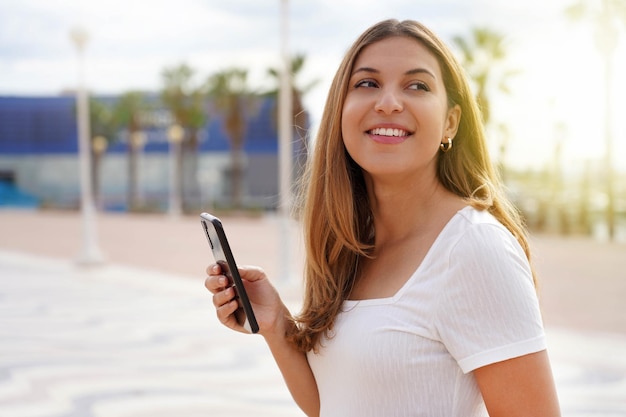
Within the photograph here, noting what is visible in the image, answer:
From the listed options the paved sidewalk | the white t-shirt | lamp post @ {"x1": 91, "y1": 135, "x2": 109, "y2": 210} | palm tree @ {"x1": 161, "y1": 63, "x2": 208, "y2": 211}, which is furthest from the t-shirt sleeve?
lamp post @ {"x1": 91, "y1": 135, "x2": 109, "y2": 210}

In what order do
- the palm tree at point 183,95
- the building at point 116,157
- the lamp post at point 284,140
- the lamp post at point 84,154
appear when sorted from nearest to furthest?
1. the lamp post at point 284,140
2. the lamp post at point 84,154
3. the palm tree at point 183,95
4. the building at point 116,157

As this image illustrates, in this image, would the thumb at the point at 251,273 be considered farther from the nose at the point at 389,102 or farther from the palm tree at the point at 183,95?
the palm tree at the point at 183,95

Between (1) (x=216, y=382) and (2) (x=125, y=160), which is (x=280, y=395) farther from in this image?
(2) (x=125, y=160)

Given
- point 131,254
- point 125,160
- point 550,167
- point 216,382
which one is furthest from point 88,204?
point 125,160

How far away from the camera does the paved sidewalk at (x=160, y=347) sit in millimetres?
5180

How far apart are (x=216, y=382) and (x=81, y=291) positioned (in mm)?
5795

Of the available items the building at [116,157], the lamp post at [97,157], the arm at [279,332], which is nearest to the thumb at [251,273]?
the arm at [279,332]

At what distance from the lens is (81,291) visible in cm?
1089

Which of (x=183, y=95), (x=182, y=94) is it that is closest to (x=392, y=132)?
(x=182, y=94)

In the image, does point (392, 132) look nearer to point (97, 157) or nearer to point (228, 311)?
point (228, 311)

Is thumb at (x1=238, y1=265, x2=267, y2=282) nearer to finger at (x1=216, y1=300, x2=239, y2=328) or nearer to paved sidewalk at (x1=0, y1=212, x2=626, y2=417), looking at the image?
finger at (x1=216, y1=300, x2=239, y2=328)

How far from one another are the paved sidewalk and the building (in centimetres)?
4195

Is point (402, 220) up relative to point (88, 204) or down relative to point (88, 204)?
up

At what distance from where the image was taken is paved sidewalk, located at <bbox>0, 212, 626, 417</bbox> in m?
5.18
